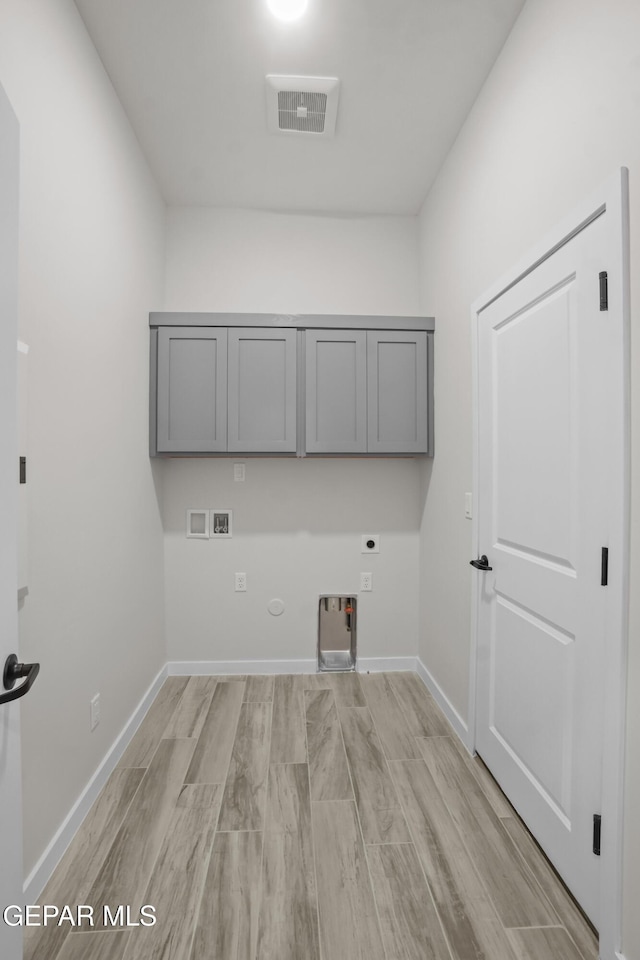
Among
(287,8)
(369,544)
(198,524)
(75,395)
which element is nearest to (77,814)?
(75,395)

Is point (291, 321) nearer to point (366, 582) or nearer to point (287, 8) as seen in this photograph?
point (287, 8)

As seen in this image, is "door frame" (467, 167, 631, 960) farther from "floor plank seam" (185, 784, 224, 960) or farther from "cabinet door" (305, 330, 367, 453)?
"cabinet door" (305, 330, 367, 453)

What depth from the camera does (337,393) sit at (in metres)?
2.88

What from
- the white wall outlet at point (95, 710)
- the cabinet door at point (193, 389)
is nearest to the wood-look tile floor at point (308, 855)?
the white wall outlet at point (95, 710)

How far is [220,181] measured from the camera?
2811 mm

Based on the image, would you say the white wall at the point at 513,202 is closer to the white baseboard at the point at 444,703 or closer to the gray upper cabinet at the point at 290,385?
the white baseboard at the point at 444,703

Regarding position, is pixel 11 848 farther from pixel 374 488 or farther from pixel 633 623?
pixel 374 488

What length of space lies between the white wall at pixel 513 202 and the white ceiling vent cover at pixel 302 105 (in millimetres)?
670

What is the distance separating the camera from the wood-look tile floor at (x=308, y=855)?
1322mm

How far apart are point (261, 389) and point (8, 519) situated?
2.02 meters

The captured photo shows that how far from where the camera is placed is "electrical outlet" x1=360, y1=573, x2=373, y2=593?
10.4 ft

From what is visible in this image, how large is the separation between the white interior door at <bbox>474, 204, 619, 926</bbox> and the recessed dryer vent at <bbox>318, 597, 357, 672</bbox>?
3.71ft

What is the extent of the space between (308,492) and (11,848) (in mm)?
2366

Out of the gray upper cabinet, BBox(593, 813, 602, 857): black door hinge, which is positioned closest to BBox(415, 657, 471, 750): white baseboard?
BBox(593, 813, 602, 857): black door hinge
